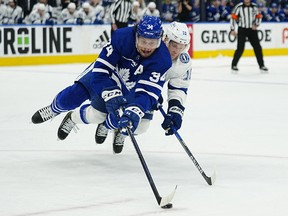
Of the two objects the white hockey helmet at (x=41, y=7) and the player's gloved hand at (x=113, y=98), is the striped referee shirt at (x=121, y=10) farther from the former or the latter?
the player's gloved hand at (x=113, y=98)

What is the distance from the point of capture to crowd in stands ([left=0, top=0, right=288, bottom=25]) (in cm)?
1512

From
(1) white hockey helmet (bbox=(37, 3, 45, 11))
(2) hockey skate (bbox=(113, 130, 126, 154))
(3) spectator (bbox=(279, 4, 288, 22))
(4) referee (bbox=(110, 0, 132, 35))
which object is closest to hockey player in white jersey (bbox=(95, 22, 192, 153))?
(2) hockey skate (bbox=(113, 130, 126, 154))

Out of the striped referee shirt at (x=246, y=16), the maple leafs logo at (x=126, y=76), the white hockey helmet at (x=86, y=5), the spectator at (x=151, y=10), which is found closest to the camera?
the maple leafs logo at (x=126, y=76)

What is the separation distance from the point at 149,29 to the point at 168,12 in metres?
13.9

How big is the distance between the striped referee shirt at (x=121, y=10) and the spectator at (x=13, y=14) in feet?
5.62

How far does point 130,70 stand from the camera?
16.9 ft

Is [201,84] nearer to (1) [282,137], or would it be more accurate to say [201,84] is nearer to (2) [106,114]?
(1) [282,137]

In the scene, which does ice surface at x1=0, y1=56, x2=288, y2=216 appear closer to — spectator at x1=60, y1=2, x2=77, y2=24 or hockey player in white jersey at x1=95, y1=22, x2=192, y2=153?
hockey player in white jersey at x1=95, y1=22, x2=192, y2=153

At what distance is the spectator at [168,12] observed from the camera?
1816cm

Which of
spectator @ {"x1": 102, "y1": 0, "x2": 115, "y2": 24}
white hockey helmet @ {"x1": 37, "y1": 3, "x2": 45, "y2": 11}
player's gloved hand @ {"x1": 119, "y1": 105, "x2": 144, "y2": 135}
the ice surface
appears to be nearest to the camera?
the ice surface

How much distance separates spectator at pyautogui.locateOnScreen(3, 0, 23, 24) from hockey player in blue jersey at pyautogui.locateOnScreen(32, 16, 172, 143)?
9.75 meters

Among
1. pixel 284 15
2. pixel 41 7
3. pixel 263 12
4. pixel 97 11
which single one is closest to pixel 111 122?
pixel 41 7

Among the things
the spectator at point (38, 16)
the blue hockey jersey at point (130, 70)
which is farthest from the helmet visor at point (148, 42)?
the spectator at point (38, 16)

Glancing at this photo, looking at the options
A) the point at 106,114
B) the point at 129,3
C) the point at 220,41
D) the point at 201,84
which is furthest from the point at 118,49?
the point at 220,41
